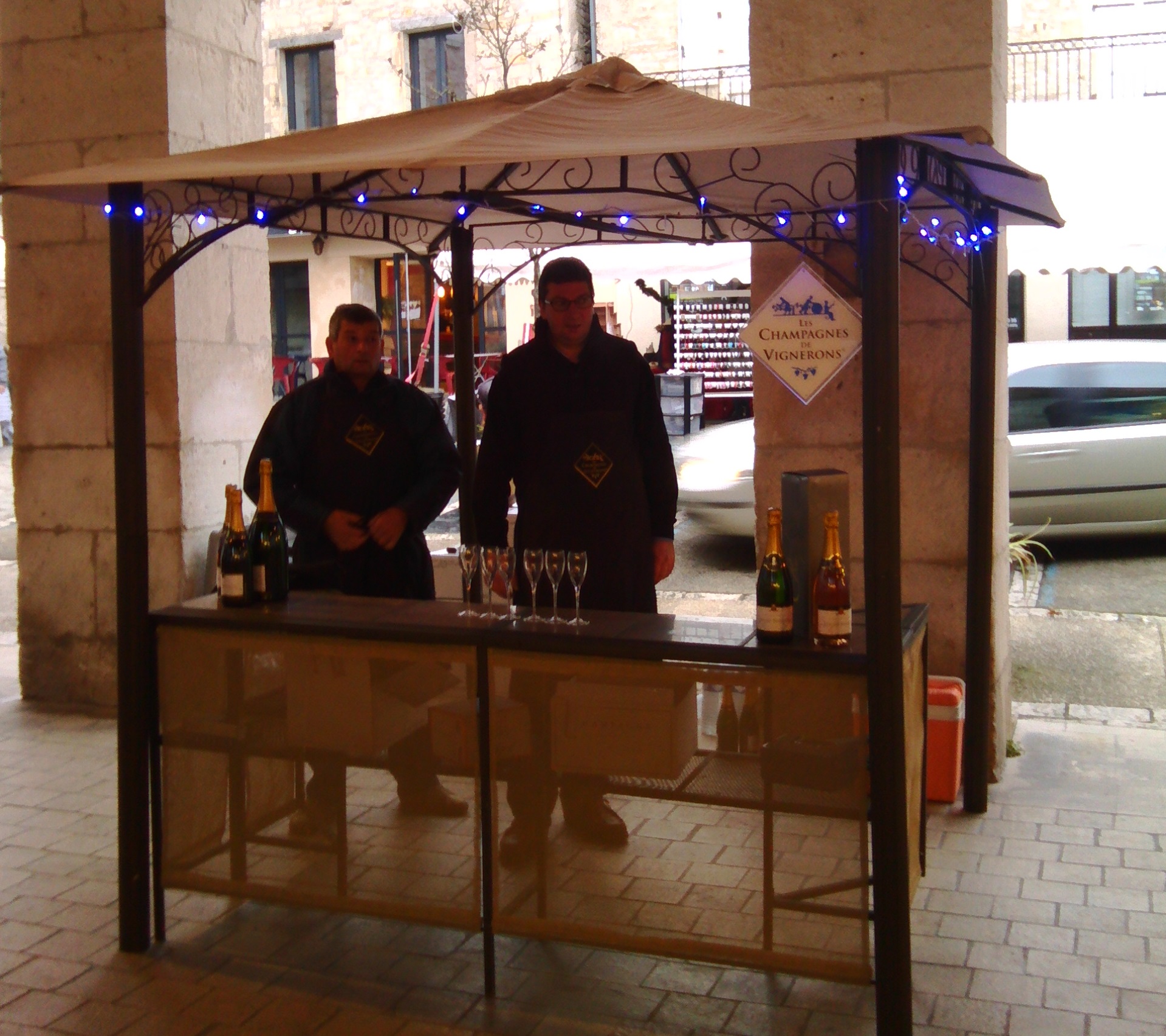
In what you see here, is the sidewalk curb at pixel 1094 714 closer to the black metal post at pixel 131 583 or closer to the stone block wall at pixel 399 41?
the black metal post at pixel 131 583

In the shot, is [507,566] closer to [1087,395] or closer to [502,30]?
[1087,395]

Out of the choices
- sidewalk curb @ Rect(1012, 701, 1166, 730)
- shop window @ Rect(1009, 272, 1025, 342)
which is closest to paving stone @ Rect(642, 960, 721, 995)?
sidewalk curb @ Rect(1012, 701, 1166, 730)

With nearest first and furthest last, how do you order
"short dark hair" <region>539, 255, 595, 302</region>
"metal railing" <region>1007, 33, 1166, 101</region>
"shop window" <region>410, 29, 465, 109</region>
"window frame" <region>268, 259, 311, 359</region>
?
"short dark hair" <region>539, 255, 595, 302</region>, "metal railing" <region>1007, 33, 1166, 101</region>, "shop window" <region>410, 29, 465, 109</region>, "window frame" <region>268, 259, 311, 359</region>

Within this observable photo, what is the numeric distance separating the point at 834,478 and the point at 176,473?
3748 mm

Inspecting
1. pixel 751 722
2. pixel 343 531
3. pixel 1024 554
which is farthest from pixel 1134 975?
pixel 1024 554

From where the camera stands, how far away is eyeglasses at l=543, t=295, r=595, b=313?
4.29 metres

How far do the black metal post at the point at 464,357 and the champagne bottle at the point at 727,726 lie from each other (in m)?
2.34

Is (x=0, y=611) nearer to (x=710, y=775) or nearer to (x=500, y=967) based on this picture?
(x=500, y=967)

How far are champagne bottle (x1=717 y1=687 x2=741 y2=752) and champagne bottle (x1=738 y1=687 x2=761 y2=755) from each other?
0.01 meters

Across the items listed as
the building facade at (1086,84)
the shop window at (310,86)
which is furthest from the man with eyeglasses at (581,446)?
the shop window at (310,86)

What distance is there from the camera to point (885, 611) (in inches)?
124

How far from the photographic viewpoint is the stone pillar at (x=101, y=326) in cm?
607

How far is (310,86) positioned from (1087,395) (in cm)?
1991

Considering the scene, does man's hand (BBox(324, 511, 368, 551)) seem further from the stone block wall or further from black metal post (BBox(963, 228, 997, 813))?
the stone block wall
